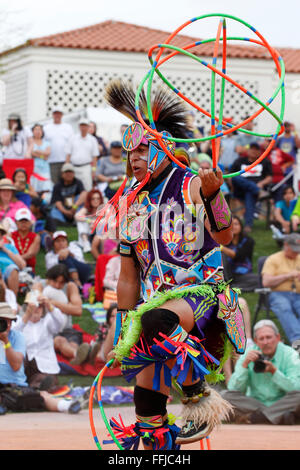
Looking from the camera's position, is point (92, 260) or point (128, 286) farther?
point (92, 260)

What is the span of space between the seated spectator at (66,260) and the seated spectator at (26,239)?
0.65 feet

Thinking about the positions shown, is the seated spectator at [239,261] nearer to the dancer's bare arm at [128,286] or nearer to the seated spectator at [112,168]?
the seated spectator at [112,168]

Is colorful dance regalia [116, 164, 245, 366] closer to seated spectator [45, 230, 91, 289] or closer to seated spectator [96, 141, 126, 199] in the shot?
seated spectator [45, 230, 91, 289]

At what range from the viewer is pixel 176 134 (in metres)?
4.78

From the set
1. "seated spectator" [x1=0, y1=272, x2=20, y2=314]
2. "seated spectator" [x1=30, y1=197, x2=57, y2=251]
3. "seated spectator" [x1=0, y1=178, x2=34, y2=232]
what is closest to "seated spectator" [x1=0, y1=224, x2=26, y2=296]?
"seated spectator" [x1=0, y1=272, x2=20, y2=314]

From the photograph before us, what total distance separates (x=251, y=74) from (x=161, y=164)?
18.4m

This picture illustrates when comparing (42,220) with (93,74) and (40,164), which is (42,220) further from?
(93,74)

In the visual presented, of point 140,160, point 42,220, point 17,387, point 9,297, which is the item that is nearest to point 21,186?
point 42,220

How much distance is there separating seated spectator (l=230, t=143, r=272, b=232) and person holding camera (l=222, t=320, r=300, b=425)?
4.94 meters

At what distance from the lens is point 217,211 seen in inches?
164

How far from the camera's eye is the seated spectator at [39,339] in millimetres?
8227

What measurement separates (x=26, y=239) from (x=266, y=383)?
4.18m

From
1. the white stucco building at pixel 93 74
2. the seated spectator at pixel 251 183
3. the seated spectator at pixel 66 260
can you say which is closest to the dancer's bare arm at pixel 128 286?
the seated spectator at pixel 66 260

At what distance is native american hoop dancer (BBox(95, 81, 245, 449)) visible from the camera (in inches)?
165
